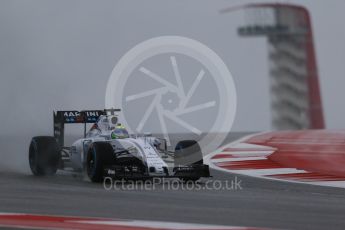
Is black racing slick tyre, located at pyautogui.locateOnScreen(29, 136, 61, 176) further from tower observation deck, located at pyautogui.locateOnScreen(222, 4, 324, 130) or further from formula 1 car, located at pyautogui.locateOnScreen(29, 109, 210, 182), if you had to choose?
tower observation deck, located at pyautogui.locateOnScreen(222, 4, 324, 130)

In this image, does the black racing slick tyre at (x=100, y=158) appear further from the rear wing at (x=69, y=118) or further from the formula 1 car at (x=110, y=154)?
the rear wing at (x=69, y=118)

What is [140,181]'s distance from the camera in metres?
11.9

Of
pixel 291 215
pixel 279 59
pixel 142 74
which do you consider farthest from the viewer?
pixel 279 59

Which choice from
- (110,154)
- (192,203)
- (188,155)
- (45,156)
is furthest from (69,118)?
(192,203)

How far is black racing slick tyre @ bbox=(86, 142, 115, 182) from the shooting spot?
37.6 ft

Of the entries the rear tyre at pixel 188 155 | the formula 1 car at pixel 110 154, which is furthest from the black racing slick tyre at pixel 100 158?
the rear tyre at pixel 188 155

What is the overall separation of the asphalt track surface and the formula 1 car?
12.0 inches

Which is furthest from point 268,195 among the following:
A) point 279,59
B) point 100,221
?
point 279,59

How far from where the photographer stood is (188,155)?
1212 cm

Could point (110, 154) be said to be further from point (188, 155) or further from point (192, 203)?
point (192, 203)

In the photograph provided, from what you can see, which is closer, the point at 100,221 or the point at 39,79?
the point at 100,221

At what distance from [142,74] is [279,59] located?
13.7ft

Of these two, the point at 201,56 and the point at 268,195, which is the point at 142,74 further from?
the point at 268,195

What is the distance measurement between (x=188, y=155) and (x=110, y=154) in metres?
1.22
